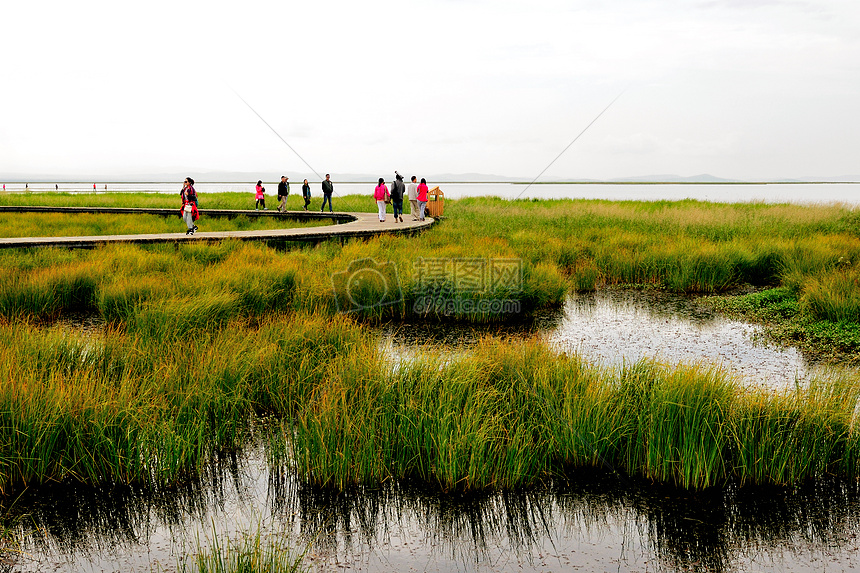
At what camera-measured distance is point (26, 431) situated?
416cm

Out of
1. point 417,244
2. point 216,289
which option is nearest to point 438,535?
point 216,289

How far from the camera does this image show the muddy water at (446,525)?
11.4 ft

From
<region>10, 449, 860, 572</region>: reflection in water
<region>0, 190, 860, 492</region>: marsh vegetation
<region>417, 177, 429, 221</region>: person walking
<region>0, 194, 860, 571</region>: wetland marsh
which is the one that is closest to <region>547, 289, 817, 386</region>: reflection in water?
<region>0, 194, 860, 571</region>: wetland marsh

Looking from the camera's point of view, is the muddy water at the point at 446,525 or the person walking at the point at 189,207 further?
the person walking at the point at 189,207

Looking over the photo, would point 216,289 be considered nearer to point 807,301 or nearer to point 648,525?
point 648,525

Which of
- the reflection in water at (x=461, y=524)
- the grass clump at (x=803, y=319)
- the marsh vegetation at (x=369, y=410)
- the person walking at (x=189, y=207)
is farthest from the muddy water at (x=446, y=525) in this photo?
the person walking at (x=189, y=207)

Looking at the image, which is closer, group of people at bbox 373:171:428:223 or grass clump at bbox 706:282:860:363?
grass clump at bbox 706:282:860:363

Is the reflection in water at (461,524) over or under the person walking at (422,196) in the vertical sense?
under

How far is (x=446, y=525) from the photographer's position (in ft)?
Result: 12.6

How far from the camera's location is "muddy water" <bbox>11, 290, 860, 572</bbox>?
11.4ft

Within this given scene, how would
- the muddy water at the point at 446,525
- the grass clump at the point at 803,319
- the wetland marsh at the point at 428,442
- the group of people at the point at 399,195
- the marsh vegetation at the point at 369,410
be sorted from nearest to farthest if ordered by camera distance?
the muddy water at the point at 446,525, the wetland marsh at the point at 428,442, the marsh vegetation at the point at 369,410, the grass clump at the point at 803,319, the group of people at the point at 399,195
